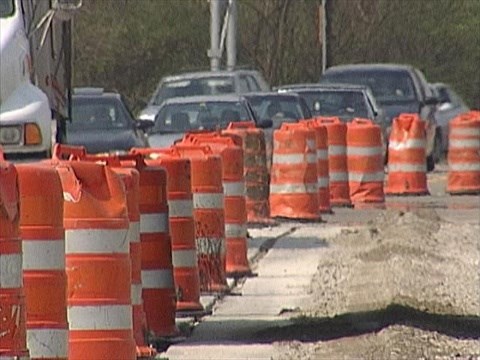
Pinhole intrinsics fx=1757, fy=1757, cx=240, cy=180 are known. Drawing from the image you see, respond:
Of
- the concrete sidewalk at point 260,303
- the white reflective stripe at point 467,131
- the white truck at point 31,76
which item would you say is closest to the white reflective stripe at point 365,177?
the white reflective stripe at point 467,131

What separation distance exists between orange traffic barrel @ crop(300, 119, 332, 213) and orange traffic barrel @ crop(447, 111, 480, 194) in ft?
15.1

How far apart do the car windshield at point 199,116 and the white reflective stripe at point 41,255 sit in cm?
1550

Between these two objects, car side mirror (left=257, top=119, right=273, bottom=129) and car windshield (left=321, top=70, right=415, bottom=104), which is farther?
car windshield (left=321, top=70, right=415, bottom=104)

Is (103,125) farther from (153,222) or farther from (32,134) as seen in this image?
(153,222)

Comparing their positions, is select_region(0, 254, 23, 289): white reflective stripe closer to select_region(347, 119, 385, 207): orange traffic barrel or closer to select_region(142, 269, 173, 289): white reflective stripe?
select_region(142, 269, 173, 289): white reflective stripe

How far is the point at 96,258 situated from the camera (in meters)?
9.27

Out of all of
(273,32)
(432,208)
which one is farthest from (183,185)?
(273,32)

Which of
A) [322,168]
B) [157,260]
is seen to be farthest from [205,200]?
[322,168]

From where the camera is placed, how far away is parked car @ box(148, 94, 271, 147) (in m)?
23.8

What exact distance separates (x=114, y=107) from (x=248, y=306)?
12.2 metres

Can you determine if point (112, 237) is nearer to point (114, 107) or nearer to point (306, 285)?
point (306, 285)

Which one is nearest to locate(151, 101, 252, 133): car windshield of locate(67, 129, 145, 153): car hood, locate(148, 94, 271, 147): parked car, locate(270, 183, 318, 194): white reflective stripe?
locate(148, 94, 271, 147): parked car

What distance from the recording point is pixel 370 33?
48.2 m

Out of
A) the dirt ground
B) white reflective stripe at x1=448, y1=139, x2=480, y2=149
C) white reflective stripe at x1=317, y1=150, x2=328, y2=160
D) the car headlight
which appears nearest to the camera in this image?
the dirt ground
